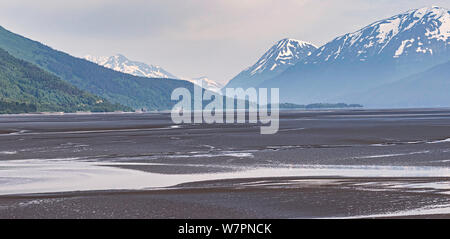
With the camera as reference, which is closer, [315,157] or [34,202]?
[34,202]

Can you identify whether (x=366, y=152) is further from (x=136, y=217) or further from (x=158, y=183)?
(x=136, y=217)

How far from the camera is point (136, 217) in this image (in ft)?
75.1

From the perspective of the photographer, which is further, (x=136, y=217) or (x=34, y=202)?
(x=34, y=202)

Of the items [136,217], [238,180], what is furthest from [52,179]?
[136,217]

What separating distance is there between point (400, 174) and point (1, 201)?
67.2ft

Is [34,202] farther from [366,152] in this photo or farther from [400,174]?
Answer: [366,152]

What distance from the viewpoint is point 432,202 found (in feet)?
81.4

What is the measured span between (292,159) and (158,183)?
47.9ft

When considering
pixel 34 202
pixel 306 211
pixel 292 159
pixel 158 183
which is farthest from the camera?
pixel 292 159
